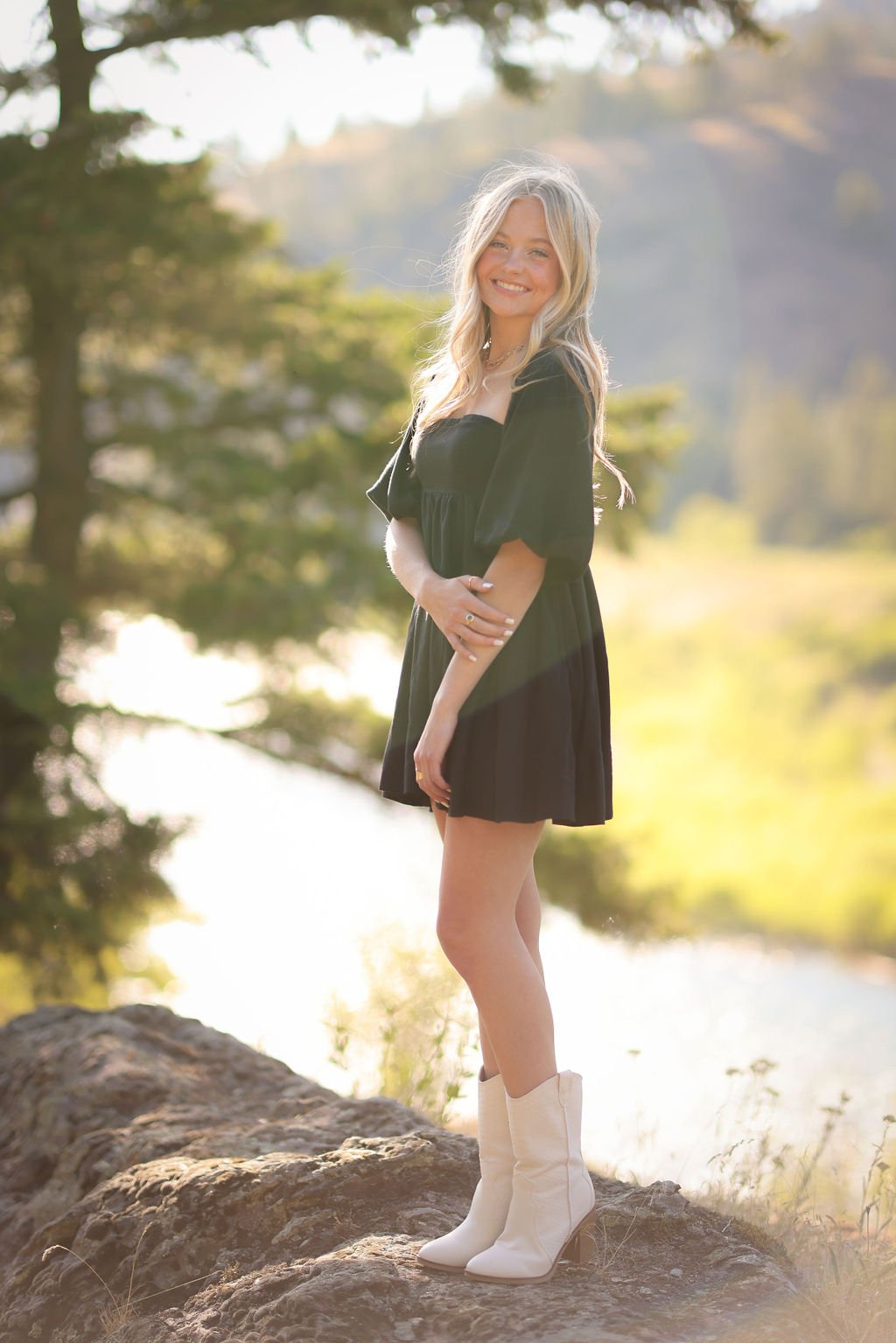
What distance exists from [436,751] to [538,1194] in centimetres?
78

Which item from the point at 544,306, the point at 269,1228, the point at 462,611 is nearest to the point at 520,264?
the point at 544,306

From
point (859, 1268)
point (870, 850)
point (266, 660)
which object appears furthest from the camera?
point (870, 850)

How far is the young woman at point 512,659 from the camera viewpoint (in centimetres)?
198

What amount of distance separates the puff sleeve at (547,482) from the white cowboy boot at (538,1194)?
2.91 ft

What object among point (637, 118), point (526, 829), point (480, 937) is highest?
point (637, 118)

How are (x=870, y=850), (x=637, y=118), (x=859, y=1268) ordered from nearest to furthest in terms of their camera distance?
(x=859, y=1268)
(x=870, y=850)
(x=637, y=118)

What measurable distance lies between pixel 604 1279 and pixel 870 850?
31138 mm

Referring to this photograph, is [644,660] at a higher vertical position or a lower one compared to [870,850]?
higher

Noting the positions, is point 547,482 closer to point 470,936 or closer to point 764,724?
point 470,936

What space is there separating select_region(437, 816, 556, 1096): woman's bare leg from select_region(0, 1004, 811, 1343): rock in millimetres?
389

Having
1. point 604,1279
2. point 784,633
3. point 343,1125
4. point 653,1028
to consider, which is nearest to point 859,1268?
point 604,1279

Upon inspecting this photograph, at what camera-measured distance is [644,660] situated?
53.3 metres

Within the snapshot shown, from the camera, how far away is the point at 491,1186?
214cm

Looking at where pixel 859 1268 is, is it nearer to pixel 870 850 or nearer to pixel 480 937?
pixel 480 937
